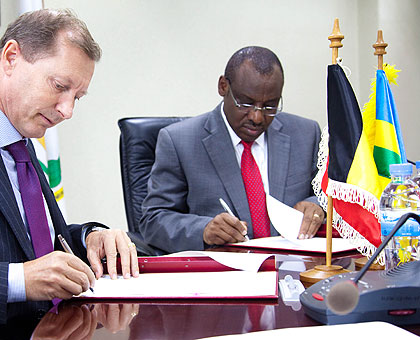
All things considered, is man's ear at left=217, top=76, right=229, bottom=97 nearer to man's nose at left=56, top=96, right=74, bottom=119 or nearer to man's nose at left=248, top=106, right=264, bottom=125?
man's nose at left=248, top=106, right=264, bottom=125

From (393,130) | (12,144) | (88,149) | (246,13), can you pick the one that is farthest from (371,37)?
(12,144)

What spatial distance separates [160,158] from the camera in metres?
2.61

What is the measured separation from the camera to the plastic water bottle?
1202 millimetres

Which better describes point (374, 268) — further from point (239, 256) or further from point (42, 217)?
point (42, 217)

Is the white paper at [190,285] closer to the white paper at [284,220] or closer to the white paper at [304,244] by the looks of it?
the white paper at [304,244]

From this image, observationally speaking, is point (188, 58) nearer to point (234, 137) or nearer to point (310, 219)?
point (234, 137)

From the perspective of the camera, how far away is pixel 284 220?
6.53 feet

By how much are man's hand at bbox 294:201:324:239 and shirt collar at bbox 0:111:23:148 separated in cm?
100

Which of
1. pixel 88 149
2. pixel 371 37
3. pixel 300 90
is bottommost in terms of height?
pixel 88 149

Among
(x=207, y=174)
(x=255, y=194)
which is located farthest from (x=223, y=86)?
(x=255, y=194)

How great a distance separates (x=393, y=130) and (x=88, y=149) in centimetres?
286

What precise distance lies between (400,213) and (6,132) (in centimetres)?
106

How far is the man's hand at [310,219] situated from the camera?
2014mm

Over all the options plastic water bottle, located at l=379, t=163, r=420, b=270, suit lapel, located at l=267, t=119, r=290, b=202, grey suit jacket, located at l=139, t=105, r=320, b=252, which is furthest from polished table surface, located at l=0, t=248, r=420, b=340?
suit lapel, located at l=267, t=119, r=290, b=202
